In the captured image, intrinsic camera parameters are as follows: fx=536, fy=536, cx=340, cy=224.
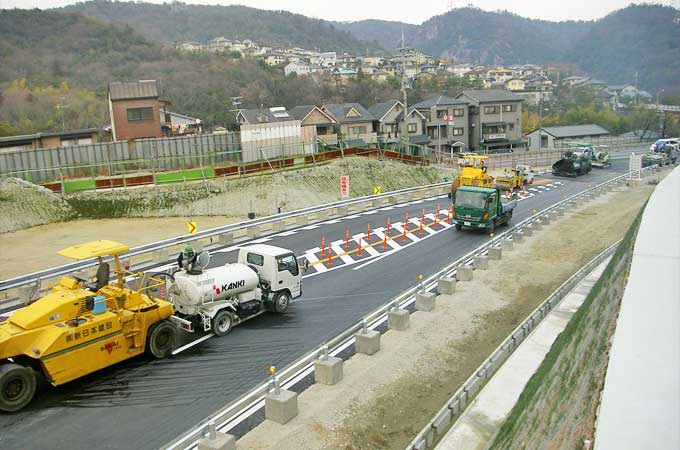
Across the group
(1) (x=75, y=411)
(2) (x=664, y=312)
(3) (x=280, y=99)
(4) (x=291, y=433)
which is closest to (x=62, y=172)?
(1) (x=75, y=411)

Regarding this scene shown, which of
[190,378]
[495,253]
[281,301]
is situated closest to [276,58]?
[495,253]

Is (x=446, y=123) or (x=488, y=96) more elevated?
(x=488, y=96)

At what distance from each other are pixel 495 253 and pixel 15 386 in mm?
16739

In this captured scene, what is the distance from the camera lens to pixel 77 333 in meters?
11.5

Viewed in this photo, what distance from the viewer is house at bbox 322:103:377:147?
66.3m

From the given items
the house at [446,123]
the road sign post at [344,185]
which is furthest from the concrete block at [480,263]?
the house at [446,123]

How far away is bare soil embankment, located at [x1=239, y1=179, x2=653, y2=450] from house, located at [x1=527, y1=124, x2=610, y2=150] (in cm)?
6325

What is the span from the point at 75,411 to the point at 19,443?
123 cm

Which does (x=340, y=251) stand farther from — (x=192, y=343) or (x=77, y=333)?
(x=77, y=333)

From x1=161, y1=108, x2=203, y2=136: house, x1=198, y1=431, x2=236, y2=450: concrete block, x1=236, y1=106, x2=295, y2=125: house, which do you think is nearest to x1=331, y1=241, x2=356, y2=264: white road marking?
x1=198, y1=431, x2=236, y2=450: concrete block

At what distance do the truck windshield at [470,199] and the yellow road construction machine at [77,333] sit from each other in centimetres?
1745

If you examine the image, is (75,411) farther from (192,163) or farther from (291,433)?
(192,163)

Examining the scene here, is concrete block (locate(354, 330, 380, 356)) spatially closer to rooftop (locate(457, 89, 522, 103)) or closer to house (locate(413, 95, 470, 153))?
house (locate(413, 95, 470, 153))

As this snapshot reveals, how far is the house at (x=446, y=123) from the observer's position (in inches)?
2894
